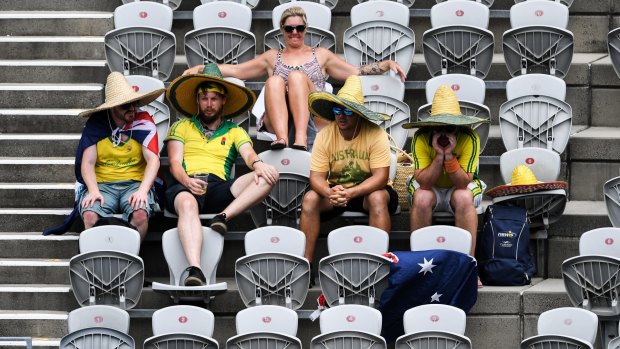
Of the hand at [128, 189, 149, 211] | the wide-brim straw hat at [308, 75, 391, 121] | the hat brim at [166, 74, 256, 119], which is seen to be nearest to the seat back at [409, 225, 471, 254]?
the wide-brim straw hat at [308, 75, 391, 121]

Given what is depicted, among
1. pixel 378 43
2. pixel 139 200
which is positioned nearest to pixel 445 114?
pixel 378 43

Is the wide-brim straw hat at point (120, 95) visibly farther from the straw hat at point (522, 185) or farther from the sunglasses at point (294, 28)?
the straw hat at point (522, 185)

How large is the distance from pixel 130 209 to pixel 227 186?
0.69 m

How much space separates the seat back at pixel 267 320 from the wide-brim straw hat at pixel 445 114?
170cm

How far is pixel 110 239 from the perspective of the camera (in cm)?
1160

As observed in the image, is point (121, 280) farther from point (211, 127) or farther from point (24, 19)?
point (24, 19)

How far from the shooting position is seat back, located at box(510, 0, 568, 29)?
45.0 feet

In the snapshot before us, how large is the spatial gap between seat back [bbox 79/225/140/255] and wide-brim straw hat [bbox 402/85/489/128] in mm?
1965

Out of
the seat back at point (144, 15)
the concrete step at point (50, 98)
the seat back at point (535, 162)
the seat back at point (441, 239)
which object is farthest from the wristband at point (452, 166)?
the seat back at point (144, 15)

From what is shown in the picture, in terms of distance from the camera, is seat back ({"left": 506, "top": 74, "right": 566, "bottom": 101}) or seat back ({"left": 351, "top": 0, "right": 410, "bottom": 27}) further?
seat back ({"left": 351, "top": 0, "right": 410, "bottom": 27})

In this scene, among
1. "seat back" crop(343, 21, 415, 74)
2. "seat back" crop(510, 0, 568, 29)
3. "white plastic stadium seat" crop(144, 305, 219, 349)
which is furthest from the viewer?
"seat back" crop(510, 0, 568, 29)

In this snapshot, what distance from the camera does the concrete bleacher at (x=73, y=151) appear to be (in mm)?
11648

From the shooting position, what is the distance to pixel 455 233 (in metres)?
11.5

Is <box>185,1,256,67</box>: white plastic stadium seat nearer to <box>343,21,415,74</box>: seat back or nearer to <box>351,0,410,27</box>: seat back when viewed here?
<box>343,21,415,74</box>: seat back
